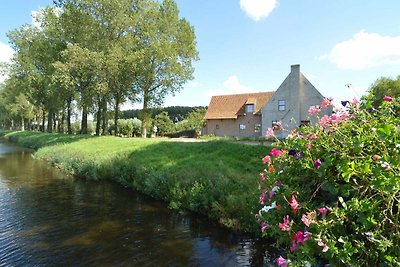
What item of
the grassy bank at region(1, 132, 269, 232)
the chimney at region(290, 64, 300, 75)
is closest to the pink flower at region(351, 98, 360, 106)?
the grassy bank at region(1, 132, 269, 232)

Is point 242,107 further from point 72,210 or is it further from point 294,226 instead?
point 294,226

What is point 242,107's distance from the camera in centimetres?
4281

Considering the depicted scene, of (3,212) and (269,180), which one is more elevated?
(269,180)

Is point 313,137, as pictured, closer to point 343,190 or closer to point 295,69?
point 343,190

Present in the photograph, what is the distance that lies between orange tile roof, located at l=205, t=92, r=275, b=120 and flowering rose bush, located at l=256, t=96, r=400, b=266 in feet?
125

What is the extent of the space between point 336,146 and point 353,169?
42cm

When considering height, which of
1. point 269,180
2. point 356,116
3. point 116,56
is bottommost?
point 269,180

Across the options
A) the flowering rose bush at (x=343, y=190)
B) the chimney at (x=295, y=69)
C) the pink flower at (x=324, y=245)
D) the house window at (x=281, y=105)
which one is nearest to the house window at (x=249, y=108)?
the house window at (x=281, y=105)

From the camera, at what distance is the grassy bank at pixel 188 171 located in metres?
10.2

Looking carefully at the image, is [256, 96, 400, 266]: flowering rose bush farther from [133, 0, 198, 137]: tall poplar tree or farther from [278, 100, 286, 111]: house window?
[278, 100, 286, 111]: house window

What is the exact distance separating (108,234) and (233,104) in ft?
118

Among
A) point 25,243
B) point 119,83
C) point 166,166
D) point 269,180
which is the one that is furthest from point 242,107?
point 269,180

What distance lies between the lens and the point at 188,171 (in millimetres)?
13414

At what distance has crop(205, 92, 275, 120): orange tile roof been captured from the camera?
41.9 m
